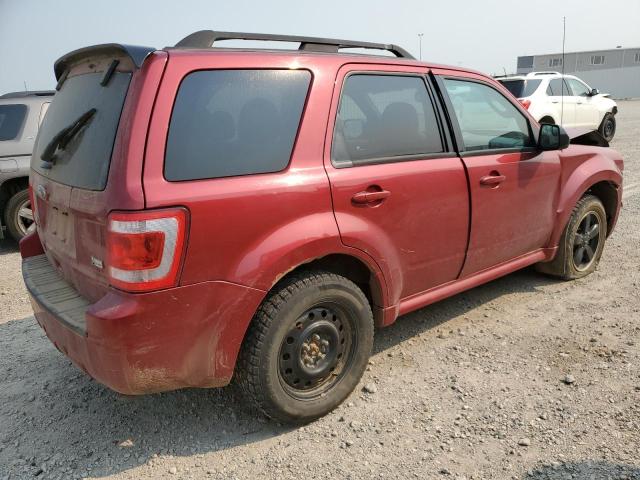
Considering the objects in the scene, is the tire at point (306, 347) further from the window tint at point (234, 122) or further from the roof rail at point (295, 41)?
the roof rail at point (295, 41)

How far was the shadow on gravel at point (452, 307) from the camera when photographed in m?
3.69

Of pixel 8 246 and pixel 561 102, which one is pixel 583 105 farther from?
pixel 8 246

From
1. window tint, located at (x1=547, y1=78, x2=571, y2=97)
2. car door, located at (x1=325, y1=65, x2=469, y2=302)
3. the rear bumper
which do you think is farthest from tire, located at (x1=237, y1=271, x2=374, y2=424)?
window tint, located at (x1=547, y1=78, x2=571, y2=97)

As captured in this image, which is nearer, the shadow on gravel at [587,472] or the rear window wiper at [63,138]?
the shadow on gravel at [587,472]

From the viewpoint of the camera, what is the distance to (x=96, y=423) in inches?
110

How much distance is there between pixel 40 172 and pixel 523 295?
3.60 m

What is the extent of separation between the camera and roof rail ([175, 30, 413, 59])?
245 centimetres

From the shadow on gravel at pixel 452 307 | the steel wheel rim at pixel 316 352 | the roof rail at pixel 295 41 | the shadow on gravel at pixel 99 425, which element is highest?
A: the roof rail at pixel 295 41

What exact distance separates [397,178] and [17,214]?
535 centimetres

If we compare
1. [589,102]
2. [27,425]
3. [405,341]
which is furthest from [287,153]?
[589,102]

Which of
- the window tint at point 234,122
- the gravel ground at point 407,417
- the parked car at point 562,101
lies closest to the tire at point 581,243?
the gravel ground at point 407,417

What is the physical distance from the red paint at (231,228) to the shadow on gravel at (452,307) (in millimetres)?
507

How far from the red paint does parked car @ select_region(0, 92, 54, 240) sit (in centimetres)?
364

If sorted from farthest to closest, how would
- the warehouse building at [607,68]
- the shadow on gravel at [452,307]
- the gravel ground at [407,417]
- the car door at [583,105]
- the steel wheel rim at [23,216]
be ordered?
1. the warehouse building at [607,68]
2. the car door at [583,105]
3. the steel wheel rim at [23,216]
4. the shadow on gravel at [452,307]
5. the gravel ground at [407,417]
